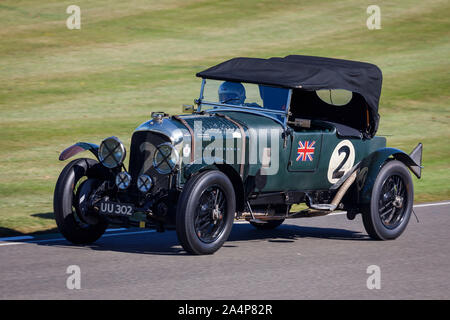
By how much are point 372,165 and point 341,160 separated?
1.20 feet

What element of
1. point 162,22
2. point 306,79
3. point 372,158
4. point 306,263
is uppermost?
point 162,22

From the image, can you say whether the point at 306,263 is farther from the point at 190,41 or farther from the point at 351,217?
the point at 190,41

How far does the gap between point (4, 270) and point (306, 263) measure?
2.91 m

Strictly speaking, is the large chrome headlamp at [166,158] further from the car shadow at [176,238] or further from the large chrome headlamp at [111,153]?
the car shadow at [176,238]

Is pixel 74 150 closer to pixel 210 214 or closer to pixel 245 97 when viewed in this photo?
pixel 210 214

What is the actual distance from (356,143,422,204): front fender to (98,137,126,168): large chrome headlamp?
9.28 ft

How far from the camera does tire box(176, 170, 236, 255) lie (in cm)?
801

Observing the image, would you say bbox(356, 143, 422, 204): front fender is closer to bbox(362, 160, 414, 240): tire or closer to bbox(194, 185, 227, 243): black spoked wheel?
bbox(362, 160, 414, 240): tire

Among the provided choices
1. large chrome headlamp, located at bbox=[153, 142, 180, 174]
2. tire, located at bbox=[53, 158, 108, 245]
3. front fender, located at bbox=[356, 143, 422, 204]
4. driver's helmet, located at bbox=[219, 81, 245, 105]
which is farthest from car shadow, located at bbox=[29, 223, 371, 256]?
driver's helmet, located at bbox=[219, 81, 245, 105]

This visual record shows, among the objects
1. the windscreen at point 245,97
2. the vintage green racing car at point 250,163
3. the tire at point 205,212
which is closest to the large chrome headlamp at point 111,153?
the vintage green racing car at point 250,163

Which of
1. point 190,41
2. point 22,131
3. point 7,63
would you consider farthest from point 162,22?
point 22,131

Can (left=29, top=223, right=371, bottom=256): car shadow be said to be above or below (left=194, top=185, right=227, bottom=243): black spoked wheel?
below

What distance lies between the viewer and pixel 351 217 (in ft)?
32.4

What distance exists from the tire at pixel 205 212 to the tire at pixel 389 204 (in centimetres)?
189
